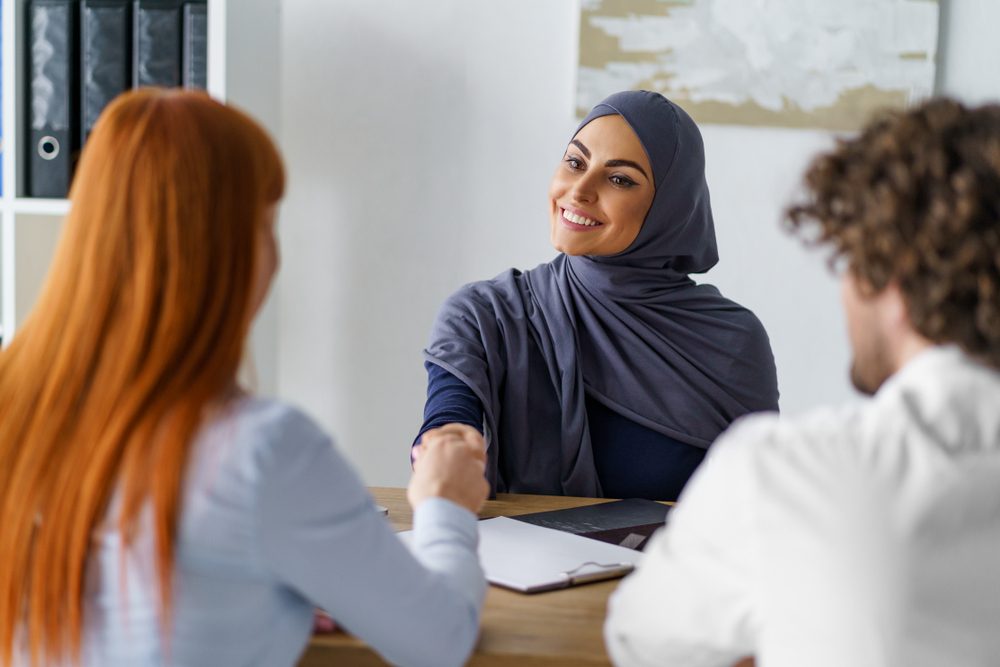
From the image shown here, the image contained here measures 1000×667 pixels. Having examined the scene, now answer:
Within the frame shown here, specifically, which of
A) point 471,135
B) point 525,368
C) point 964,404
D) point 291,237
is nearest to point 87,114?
point 291,237

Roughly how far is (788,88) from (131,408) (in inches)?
92.7

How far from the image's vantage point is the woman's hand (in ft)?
3.85

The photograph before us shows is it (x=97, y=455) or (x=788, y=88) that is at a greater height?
(x=788, y=88)

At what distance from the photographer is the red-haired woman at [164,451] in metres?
0.86

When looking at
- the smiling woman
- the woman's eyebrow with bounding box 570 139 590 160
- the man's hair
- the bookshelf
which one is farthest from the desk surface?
the bookshelf

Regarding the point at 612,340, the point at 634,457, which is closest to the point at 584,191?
the point at 612,340

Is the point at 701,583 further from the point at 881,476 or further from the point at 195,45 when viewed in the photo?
the point at 195,45

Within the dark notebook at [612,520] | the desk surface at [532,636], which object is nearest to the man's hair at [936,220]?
the desk surface at [532,636]

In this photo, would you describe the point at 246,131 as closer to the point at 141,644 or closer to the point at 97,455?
the point at 97,455

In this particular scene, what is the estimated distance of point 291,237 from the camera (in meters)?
2.98

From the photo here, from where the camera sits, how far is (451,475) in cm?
120

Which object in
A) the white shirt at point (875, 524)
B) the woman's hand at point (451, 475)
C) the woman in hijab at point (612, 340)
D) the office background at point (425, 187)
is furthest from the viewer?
the office background at point (425, 187)

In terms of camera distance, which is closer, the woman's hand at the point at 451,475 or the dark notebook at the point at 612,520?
the woman's hand at the point at 451,475

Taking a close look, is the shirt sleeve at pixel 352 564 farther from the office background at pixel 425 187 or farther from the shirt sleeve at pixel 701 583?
the office background at pixel 425 187
